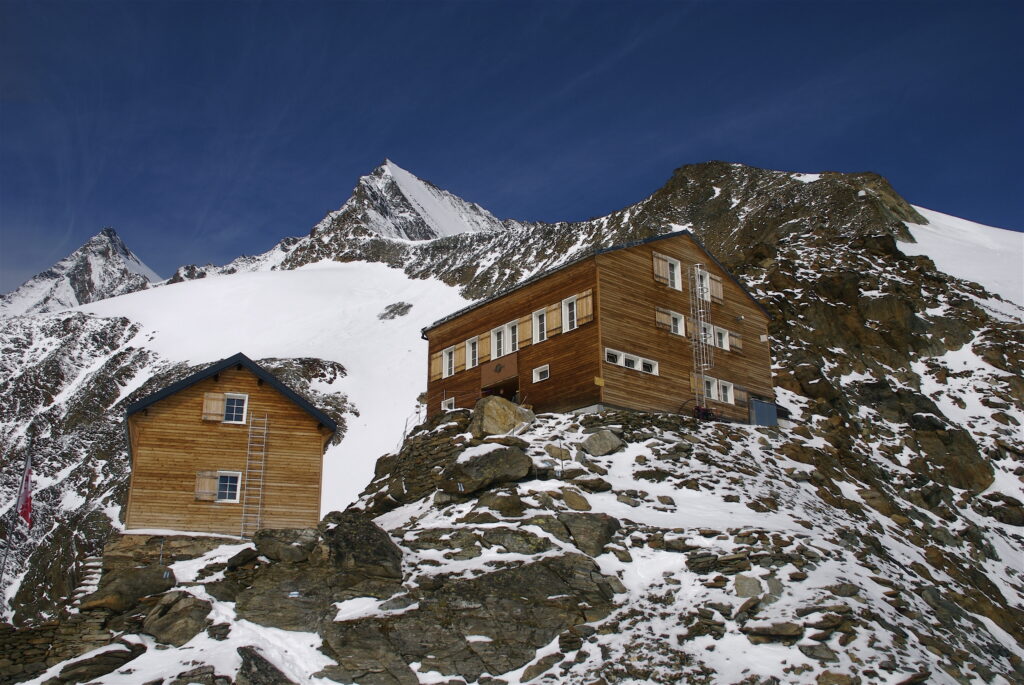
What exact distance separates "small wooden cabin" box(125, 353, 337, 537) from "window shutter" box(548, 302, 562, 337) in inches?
446

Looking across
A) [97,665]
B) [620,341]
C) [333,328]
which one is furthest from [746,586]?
[333,328]

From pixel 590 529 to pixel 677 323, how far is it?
17.2 metres

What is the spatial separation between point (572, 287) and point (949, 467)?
2025 centimetres

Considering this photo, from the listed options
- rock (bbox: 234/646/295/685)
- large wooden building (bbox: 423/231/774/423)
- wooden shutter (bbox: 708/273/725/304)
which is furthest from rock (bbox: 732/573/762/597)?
wooden shutter (bbox: 708/273/725/304)

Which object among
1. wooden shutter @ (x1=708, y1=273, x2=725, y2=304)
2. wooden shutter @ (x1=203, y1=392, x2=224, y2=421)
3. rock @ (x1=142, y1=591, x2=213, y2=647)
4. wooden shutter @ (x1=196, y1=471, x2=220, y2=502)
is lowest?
rock @ (x1=142, y1=591, x2=213, y2=647)

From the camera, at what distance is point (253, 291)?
138 metres

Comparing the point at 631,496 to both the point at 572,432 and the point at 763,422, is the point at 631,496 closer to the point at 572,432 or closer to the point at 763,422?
the point at 572,432

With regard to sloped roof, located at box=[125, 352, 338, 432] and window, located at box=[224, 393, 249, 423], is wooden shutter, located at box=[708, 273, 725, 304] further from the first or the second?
window, located at box=[224, 393, 249, 423]

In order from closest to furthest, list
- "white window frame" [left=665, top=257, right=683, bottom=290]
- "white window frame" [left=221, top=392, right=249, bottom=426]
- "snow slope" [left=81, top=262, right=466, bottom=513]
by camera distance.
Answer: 1. "white window frame" [left=221, top=392, right=249, bottom=426]
2. "white window frame" [left=665, top=257, right=683, bottom=290]
3. "snow slope" [left=81, top=262, right=466, bottom=513]

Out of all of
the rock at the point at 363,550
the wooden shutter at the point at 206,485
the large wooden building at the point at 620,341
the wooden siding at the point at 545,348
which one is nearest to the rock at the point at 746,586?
the rock at the point at 363,550

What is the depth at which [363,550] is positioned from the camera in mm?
25859

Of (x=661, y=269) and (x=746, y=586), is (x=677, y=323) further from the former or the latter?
(x=746, y=586)

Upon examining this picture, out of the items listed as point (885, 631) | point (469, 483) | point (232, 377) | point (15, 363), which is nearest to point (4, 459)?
point (15, 363)

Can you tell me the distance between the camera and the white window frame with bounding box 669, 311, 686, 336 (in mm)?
42250
